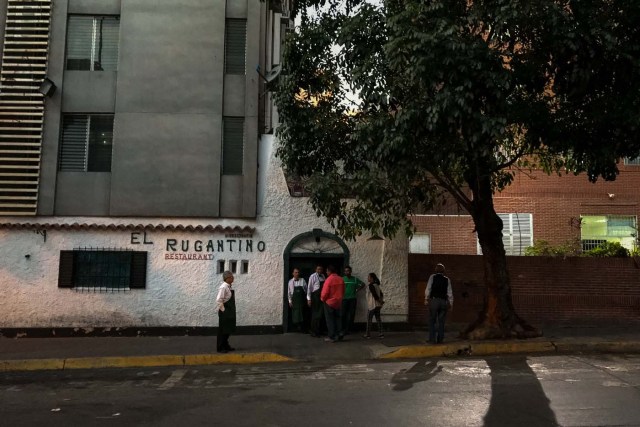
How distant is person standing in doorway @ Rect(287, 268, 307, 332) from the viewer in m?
12.6

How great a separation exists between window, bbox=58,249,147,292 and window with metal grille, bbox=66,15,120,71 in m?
4.28

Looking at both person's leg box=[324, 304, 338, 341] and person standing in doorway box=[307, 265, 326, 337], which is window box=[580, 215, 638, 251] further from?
→ person's leg box=[324, 304, 338, 341]

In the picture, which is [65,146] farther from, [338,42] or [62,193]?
[338,42]

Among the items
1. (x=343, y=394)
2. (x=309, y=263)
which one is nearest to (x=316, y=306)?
(x=309, y=263)

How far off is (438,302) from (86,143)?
8.50m

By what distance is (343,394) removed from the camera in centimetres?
727

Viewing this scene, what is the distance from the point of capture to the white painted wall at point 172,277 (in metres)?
12.7

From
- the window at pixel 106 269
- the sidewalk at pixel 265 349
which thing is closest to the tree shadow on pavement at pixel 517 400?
the sidewalk at pixel 265 349

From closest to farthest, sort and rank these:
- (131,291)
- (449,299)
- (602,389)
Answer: (602,389), (449,299), (131,291)

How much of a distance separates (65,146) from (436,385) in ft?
32.5

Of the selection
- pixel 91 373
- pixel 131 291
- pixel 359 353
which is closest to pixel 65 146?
pixel 131 291

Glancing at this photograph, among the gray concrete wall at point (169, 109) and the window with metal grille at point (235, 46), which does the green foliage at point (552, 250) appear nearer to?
the gray concrete wall at point (169, 109)

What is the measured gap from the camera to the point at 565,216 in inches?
685

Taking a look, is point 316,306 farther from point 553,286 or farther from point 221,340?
point 553,286
